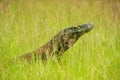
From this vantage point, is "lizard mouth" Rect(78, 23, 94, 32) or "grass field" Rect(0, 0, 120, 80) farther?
"lizard mouth" Rect(78, 23, 94, 32)

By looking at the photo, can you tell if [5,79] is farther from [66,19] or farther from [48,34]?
[66,19]

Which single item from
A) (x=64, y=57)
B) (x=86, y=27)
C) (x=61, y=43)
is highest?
(x=86, y=27)

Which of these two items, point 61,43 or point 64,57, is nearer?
point 64,57

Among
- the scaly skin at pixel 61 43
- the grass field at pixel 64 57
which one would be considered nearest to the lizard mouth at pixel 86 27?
the scaly skin at pixel 61 43

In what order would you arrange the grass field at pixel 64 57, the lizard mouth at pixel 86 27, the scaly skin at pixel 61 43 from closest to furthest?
the grass field at pixel 64 57 → the scaly skin at pixel 61 43 → the lizard mouth at pixel 86 27

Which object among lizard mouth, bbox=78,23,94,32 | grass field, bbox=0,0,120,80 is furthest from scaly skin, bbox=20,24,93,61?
grass field, bbox=0,0,120,80

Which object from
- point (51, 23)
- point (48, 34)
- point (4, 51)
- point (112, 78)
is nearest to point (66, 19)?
point (51, 23)

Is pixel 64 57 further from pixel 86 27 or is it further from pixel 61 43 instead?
pixel 86 27

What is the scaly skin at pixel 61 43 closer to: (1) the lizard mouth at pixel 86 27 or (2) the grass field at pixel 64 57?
(1) the lizard mouth at pixel 86 27

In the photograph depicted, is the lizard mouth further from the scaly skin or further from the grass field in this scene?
the grass field

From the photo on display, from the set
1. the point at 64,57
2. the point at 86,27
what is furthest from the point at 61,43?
the point at 86,27

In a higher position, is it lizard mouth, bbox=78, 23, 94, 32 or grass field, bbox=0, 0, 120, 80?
lizard mouth, bbox=78, 23, 94, 32

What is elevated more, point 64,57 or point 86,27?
point 86,27

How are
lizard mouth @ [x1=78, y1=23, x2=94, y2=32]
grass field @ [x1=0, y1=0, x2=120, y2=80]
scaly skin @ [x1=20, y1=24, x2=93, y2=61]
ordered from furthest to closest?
lizard mouth @ [x1=78, y1=23, x2=94, y2=32]
scaly skin @ [x1=20, y1=24, x2=93, y2=61]
grass field @ [x1=0, y1=0, x2=120, y2=80]
